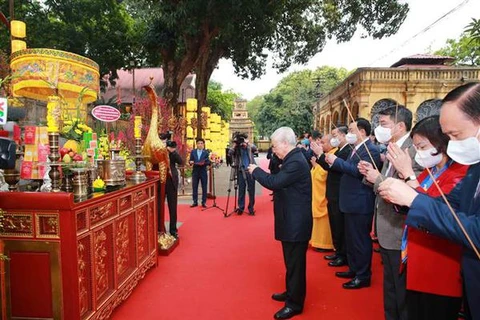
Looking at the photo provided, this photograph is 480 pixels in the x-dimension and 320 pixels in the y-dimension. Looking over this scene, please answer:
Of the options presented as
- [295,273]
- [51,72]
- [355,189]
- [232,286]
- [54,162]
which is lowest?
[232,286]

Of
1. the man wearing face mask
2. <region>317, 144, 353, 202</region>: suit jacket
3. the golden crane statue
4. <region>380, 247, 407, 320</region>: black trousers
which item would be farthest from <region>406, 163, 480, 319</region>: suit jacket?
the golden crane statue

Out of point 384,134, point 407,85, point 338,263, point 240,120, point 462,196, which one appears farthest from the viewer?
point 240,120

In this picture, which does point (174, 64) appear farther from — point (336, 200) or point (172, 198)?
point (336, 200)


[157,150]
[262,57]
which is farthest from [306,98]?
[157,150]

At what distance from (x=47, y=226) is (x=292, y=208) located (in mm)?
1553

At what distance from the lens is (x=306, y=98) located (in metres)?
29.2

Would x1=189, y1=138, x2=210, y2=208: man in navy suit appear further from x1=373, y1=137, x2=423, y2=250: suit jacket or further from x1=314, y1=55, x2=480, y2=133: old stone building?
x1=314, y1=55, x2=480, y2=133: old stone building

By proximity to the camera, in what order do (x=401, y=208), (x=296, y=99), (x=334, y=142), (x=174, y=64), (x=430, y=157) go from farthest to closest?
(x=296, y=99), (x=174, y=64), (x=334, y=142), (x=401, y=208), (x=430, y=157)

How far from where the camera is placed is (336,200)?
3.44 m

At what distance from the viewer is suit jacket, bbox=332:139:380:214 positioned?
2.70m

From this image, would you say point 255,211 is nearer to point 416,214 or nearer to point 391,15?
point 416,214

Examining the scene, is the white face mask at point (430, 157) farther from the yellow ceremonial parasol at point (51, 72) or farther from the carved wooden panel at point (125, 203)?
the yellow ceremonial parasol at point (51, 72)

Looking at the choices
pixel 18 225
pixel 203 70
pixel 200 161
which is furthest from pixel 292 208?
pixel 203 70

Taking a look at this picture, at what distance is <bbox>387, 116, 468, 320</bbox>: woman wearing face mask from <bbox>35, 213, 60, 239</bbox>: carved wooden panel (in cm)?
183
